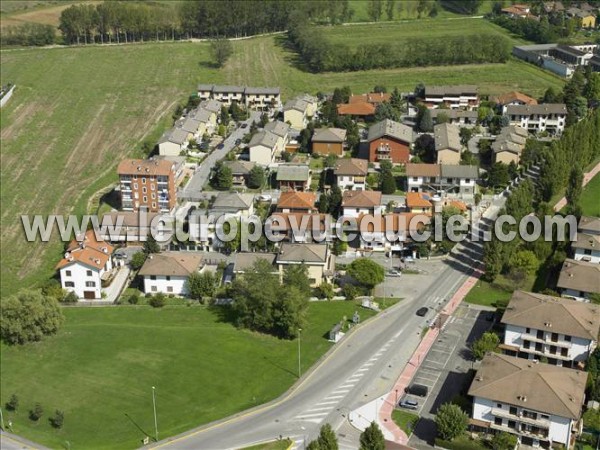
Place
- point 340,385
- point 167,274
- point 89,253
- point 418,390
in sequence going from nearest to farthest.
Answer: point 418,390, point 340,385, point 167,274, point 89,253

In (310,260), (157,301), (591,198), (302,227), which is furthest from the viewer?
(591,198)

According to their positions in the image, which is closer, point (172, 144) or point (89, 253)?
point (89, 253)

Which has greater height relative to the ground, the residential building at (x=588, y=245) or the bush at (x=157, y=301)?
Answer: the residential building at (x=588, y=245)

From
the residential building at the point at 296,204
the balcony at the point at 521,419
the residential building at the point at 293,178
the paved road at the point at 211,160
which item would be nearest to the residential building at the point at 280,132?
the paved road at the point at 211,160

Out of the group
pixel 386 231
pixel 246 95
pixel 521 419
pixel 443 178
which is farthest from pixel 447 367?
pixel 246 95

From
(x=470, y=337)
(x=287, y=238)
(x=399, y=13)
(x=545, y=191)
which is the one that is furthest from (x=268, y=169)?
(x=399, y=13)

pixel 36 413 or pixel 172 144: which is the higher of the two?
pixel 172 144

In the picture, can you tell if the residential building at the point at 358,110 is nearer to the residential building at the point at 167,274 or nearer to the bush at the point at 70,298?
the residential building at the point at 167,274

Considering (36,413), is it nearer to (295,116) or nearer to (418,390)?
(418,390)
